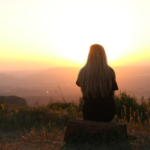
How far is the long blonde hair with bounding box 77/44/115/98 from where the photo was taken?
2938 mm

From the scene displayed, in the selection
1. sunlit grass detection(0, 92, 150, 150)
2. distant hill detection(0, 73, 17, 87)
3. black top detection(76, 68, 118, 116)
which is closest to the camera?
sunlit grass detection(0, 92, 150, 150)

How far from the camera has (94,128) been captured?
2.97 meters

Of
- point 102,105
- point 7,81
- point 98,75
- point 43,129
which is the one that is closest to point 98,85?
point 98,75

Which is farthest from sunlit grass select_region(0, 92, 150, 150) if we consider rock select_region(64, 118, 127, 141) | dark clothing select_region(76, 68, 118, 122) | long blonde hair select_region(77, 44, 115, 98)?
long blonde hair select_region(77, 44, 115, 98)

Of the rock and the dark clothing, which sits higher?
the dark clothing

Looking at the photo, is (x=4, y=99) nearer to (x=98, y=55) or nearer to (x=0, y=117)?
(x=0, y=117)

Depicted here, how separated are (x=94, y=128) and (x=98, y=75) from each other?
42.7 inches

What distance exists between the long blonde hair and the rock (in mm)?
589

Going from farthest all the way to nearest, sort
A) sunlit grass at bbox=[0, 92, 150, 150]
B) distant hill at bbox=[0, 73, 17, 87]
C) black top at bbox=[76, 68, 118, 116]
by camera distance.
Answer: distant hill at bbox=[0, 73, 17, 87], black top at bbox=[76, 68, 118, 116], sunlit grass at bbox=[0, 92, 150, 150]

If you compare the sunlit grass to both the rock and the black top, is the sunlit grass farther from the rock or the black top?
the black top

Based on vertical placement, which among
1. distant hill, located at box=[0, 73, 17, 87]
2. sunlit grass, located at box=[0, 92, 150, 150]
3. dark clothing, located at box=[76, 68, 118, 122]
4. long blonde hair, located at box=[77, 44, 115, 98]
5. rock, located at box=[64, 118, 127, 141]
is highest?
long blonde hair, located at box=[77, 44, 115, 98]

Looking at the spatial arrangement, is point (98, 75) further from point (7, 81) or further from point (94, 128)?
point (7, 81)

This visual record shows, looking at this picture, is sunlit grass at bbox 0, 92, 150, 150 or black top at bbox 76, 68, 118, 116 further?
black top at bbox 76, 68, 118, 116

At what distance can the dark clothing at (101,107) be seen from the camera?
3.04 meters
